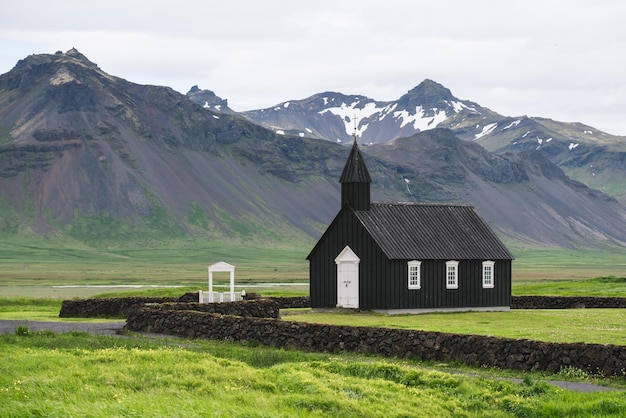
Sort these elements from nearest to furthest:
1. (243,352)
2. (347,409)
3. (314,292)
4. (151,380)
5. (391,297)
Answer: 1. (347,409)
2. (151,380)
3. (243,352)
4. (391,297)
5. (314,292)

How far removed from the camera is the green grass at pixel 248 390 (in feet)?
62.8

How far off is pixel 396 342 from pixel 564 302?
3723 centimetres

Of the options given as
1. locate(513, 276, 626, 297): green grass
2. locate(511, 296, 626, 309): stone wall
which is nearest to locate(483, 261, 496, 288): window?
locate(511, 296, 626, 309): stone wall

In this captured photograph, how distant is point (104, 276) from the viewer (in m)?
169

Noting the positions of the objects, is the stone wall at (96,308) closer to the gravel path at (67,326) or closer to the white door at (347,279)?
the gravel path at (67,326)

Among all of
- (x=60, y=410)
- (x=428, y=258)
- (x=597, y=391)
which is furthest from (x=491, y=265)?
(x=60, y=410)

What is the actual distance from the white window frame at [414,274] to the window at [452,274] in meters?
2.34

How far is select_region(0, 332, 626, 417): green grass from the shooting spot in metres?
19.2

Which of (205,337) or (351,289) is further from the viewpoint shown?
(351,289)

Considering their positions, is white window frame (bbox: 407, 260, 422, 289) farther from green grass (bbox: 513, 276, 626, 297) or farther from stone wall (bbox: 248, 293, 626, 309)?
green grass (bbox: 513, 276, 626, 297)

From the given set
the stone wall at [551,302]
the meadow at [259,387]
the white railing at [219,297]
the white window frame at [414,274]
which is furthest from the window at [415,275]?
the meadow at [259,387]

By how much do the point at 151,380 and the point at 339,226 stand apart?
131 feet

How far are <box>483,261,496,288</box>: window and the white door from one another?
8821mm

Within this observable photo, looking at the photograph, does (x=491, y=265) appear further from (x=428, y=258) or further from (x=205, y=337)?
(x=205, y=337)
